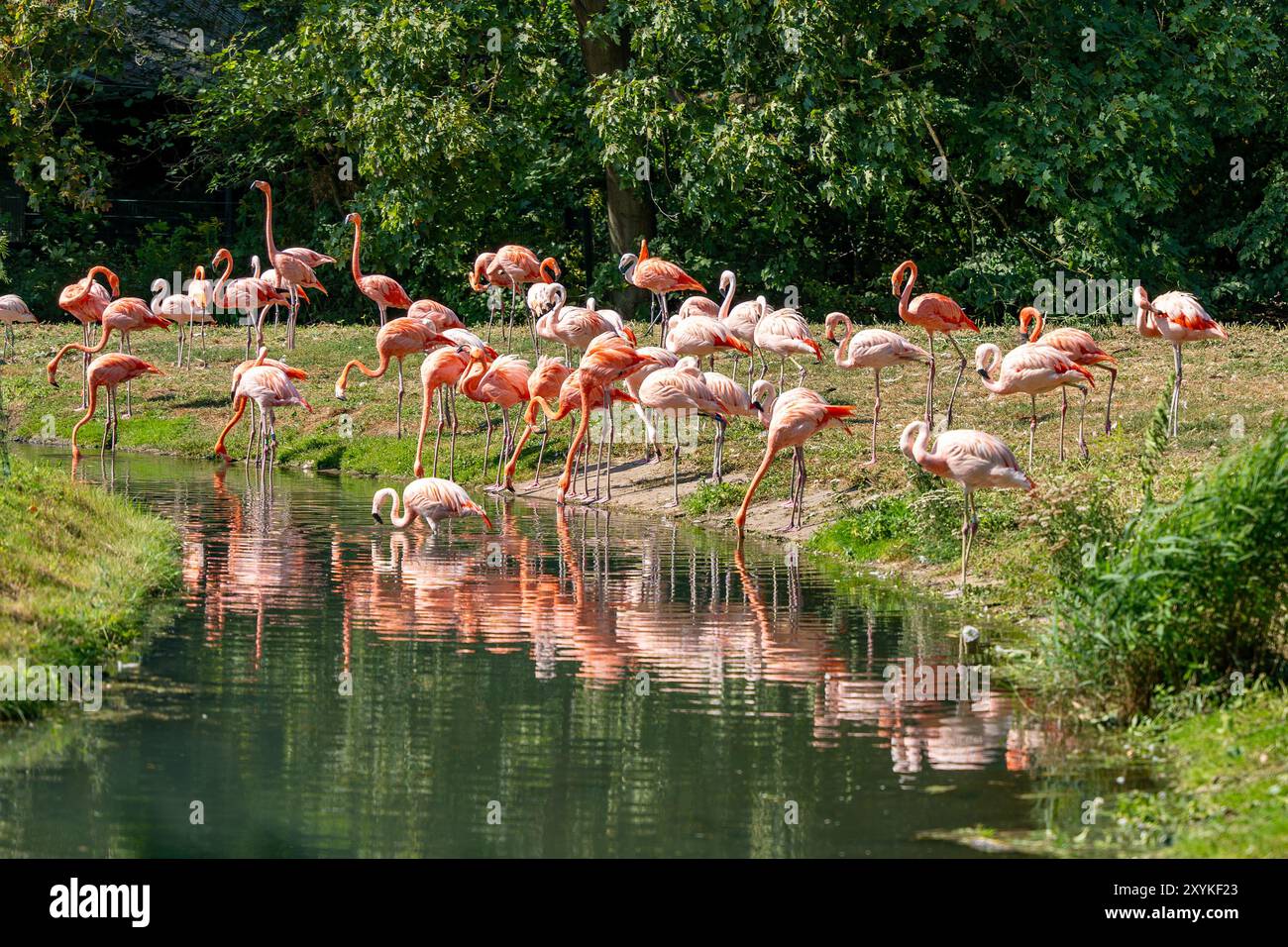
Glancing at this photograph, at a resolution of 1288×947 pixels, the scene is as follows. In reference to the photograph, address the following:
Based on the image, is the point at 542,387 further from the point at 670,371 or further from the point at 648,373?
the point at 670,371

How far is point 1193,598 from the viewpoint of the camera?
8.24 m

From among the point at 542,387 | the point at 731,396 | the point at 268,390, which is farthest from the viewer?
the point at 268,390

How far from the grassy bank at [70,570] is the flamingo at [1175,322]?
8357 millimetres

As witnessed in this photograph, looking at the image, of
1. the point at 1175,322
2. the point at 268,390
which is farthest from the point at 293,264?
the point at 1175,322

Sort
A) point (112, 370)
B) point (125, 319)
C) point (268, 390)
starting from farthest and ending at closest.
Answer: point (125, 319)
point (112, 370)
point (268, 390)

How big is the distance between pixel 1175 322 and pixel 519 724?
28.9 ft

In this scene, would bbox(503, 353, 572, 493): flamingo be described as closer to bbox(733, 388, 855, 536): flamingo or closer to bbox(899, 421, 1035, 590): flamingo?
bbox(733, 388, 855, 536): flamingo

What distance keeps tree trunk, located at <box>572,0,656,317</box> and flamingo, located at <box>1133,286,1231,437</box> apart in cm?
1106

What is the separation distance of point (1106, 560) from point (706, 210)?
15.1 m

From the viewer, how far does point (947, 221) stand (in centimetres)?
2616

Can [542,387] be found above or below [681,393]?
above

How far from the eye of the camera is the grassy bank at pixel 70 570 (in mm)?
9023

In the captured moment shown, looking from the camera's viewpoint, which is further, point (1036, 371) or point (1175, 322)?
point (1175, 322)
